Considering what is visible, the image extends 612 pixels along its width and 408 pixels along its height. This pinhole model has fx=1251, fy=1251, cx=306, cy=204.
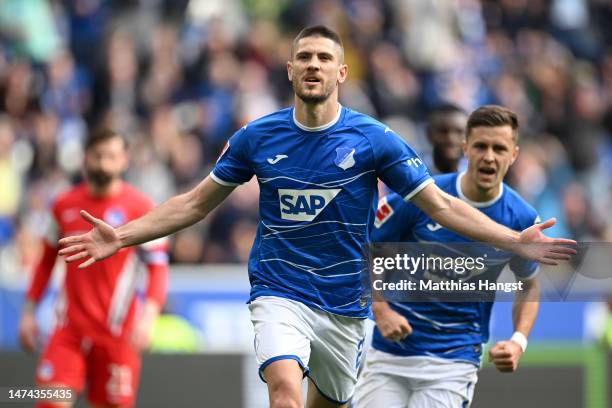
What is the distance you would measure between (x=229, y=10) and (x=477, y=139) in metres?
10.3

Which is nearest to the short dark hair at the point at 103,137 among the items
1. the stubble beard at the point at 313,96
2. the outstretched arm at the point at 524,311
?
the stubble beard at the point at 313,96

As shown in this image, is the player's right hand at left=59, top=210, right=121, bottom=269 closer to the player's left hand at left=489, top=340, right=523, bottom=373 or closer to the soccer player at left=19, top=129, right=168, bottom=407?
the player's left hand at left=489, top=340, right=523, bottom=373

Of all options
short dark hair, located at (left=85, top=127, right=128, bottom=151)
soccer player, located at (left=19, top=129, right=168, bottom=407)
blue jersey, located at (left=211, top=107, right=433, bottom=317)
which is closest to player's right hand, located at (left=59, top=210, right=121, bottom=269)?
blue jersey, located at (left=211, top=107, right=433, bottom=317)

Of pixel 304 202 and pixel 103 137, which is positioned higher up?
pixel 103 137

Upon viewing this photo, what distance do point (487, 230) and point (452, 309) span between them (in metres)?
0.98

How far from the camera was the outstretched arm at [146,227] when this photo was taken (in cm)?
675

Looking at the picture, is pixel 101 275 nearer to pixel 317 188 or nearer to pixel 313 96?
pixel 317 188

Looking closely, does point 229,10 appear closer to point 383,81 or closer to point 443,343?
point 383,81

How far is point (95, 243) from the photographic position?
6781 millimetres

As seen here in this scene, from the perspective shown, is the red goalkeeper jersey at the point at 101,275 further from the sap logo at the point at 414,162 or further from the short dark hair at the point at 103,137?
the sap logo at the point at 414,162

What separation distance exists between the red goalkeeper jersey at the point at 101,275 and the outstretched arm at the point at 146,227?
2.62 metres

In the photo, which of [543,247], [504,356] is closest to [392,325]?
[504,356]

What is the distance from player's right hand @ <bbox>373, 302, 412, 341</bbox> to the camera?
7121 mm

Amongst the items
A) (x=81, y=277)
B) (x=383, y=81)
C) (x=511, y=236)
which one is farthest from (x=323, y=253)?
(x=383, y=81)
